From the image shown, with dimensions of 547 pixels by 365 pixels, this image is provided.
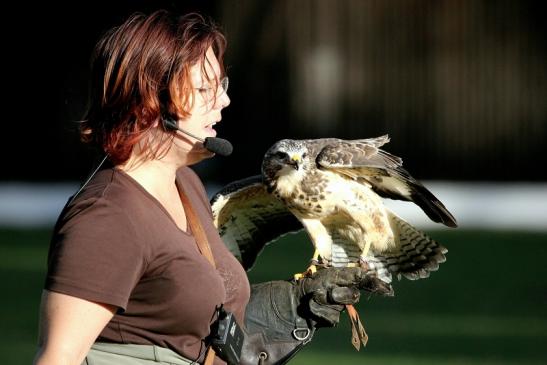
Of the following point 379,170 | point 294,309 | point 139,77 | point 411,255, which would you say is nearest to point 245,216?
point 379,170

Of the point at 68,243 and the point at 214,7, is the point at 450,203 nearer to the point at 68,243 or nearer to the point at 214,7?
the point at 214,7

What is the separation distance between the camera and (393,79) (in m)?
16.8

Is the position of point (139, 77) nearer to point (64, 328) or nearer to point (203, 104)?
point (203, 104)

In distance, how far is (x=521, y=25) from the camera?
16.6 metres

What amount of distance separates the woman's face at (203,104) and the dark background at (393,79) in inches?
514

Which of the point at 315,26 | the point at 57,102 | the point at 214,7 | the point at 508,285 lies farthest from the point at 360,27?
the point at 508,285

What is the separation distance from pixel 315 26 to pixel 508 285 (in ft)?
23.1

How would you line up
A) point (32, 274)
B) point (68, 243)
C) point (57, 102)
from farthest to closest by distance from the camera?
point (57, 102) < point (32, 274) < point (68, 243)

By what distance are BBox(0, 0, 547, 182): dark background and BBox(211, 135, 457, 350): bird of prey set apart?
36.5ft

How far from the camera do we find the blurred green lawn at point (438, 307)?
26.9 ft

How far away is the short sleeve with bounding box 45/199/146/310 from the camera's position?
2730mm

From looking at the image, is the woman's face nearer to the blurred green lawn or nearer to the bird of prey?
the bird of prey

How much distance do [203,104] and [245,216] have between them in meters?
2.06

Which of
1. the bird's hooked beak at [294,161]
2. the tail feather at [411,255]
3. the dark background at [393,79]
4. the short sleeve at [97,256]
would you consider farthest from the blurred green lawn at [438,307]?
the short sleeve at [97,256]
